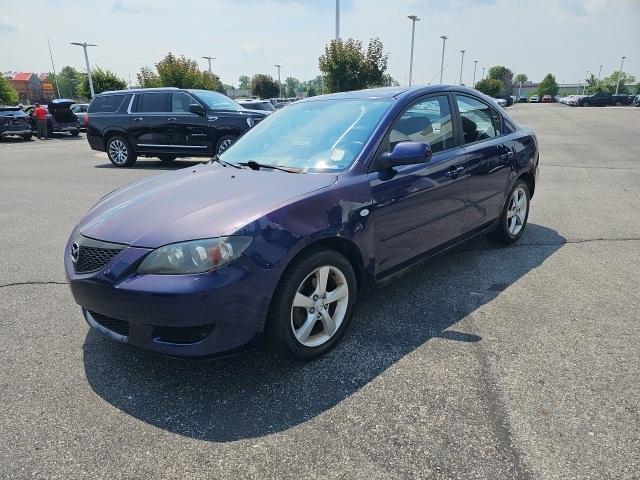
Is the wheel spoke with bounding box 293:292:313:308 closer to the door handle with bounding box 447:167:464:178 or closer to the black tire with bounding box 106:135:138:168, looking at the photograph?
the door handle with bounding box 447:167:464:178

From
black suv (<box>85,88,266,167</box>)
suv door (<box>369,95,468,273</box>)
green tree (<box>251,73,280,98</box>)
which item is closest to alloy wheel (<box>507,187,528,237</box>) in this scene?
suv door (<box>369,95,468,273</box>)

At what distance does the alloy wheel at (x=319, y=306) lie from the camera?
2.94 meters

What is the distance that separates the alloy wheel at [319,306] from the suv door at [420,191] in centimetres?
42

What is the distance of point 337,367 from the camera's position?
2984 mm

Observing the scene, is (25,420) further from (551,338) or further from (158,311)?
(551,338)

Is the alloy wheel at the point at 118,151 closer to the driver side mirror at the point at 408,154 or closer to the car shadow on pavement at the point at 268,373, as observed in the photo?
the car shadow on pavement at the point at 268,373

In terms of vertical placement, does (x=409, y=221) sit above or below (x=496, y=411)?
above

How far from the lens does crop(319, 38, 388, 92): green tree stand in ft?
96.2

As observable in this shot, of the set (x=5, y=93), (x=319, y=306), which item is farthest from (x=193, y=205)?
(x=5, y=93)

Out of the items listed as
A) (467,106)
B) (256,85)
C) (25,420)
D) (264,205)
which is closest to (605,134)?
(467,106)

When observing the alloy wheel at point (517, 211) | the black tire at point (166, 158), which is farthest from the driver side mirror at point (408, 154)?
the black tire at point (166, 158)

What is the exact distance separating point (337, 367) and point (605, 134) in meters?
19.4

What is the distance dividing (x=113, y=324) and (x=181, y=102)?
31.5ft

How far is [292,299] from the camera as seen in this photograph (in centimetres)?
278
